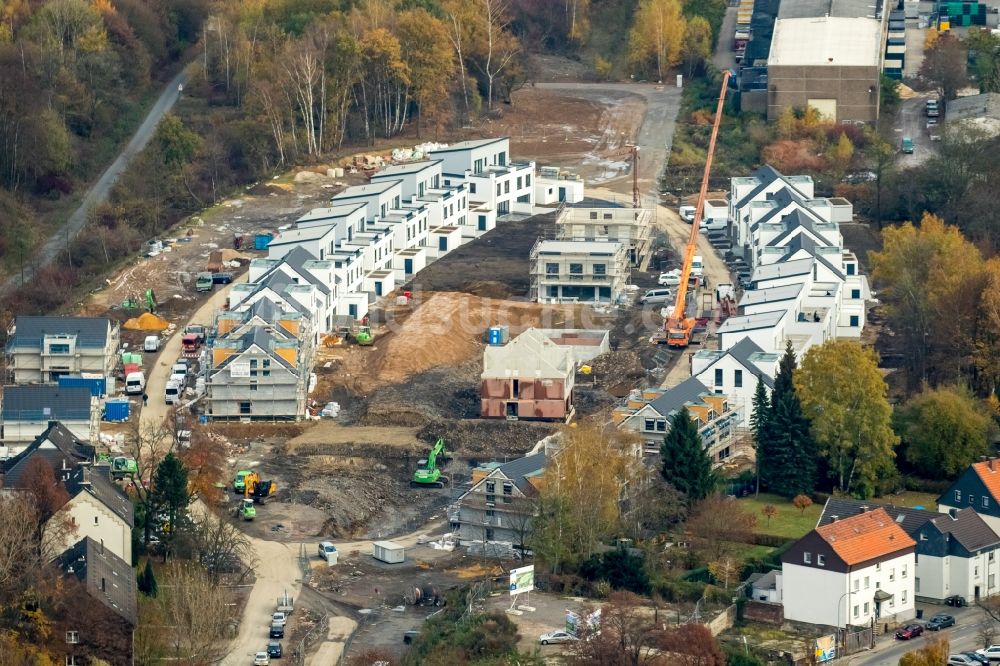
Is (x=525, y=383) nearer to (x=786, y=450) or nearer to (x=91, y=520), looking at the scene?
(x=786, y=450)

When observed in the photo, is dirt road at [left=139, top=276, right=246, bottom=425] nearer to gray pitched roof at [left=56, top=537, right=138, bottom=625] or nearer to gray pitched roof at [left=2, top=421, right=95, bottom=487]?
gray pitched roof at [left=2, top=421, right=95, bottom=487]

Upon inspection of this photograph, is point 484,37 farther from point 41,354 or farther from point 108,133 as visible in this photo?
point 41,354

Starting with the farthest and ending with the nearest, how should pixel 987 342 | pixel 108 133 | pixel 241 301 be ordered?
pixel 108 133 < pixel 241 301 < pixel 987 342

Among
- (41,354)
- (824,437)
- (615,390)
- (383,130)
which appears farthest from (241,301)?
(383,130)

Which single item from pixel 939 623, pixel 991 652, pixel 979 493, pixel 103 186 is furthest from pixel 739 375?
pixel 103 186

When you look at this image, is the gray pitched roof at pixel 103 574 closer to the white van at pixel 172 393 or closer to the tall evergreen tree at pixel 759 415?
the white van at pixel 172 393

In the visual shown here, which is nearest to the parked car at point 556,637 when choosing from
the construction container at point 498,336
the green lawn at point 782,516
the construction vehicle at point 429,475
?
the green lawn at point 782,516
